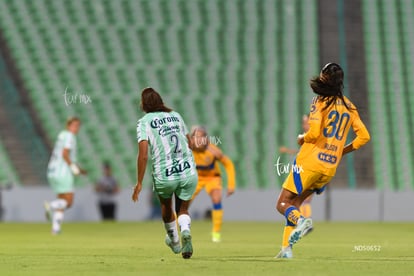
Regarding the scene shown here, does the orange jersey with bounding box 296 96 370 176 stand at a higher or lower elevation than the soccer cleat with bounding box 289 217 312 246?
higher

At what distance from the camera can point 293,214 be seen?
10.8 meters

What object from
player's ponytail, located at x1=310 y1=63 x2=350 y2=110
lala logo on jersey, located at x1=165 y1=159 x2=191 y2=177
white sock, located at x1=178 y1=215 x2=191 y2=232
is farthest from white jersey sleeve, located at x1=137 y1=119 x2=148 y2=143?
player's ponytail, located at x1=310 y1=63 x2=350 y2=110

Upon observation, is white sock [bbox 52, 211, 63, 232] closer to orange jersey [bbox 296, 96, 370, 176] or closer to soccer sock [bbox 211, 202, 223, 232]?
soccer sock [bbox 211, 202, 223, 232]

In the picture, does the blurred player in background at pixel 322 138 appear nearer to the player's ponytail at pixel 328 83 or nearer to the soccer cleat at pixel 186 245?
the player's ponytail at pixel 328 83

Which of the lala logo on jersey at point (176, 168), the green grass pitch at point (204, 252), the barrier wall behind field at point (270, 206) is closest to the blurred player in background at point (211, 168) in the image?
the green grass pitch at point (204, 252)

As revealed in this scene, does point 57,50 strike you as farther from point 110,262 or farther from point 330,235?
point 110,262

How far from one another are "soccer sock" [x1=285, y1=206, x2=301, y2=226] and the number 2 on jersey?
83cm

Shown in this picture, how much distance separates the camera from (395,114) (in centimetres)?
2781

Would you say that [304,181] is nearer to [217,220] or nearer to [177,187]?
[177,187]

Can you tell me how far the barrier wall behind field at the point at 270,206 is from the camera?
25.0 m

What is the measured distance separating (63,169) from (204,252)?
22.5 feet

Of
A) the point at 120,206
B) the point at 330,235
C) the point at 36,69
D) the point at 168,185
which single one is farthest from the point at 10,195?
the point at 168,185

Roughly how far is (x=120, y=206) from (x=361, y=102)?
728cm

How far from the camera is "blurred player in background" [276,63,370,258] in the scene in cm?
1073
